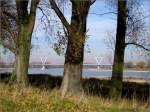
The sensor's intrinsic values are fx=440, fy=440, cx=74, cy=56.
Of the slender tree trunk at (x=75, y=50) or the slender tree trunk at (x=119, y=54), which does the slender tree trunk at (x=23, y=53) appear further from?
the slender tree trunk at (x=119, y=54)

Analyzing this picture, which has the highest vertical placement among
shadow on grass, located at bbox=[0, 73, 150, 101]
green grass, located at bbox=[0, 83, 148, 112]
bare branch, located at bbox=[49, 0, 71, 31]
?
bare branch, located at bbox=[49, 0, 71, 31]

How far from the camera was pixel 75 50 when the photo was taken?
1808 cm

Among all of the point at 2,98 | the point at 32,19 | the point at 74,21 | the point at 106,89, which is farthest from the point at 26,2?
the point at 2,98

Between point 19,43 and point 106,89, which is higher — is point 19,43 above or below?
above

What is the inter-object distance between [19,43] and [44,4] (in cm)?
262

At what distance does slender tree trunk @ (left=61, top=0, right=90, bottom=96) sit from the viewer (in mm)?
17562

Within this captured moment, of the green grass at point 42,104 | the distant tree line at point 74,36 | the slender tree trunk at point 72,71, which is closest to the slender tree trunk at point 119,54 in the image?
the distant tree line at point 74,36

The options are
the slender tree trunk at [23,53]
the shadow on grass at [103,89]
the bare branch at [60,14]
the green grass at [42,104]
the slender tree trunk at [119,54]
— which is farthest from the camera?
the slender tree trunk at [119,54]

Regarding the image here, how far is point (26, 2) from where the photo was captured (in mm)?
20312

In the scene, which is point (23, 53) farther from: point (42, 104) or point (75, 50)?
point (42, 104)

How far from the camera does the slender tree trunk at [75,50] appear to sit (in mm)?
17562

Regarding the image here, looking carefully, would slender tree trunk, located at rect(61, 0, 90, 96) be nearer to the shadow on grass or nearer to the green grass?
the shadow on grass

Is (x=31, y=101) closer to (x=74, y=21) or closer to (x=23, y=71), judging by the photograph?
(x=74, y=21)

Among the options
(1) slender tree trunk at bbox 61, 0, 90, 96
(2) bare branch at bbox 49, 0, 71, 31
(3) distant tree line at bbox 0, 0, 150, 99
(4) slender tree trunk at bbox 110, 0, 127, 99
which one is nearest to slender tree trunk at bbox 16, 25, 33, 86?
(3) distant tree line at bbox 0, 0, 150, 99
